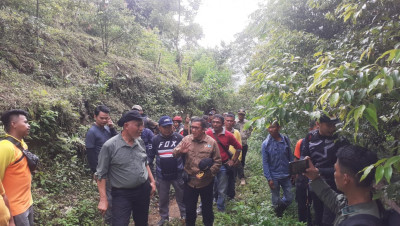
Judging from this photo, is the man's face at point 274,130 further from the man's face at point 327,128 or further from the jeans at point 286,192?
the man's face at point 327,128

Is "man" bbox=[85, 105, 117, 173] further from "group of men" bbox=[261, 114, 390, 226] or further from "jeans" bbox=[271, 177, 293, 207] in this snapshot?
"jeans" bbox=[271, 177, 293, 207]

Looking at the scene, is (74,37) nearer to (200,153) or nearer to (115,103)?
(115,103)

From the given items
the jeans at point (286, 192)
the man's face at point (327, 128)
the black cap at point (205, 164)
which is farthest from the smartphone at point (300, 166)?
the jeans at point (286, 192)

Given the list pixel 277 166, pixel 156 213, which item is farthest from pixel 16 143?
pixel 277 166

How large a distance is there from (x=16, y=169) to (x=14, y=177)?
3.7 inches

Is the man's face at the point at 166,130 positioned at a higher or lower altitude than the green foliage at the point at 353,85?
lower

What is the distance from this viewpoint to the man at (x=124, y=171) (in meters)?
3.56

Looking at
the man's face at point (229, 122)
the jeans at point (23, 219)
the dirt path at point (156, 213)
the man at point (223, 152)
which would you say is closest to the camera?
the jeans at point (23, 219)

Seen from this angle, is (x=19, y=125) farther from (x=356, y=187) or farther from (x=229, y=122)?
(x=229, y=122)

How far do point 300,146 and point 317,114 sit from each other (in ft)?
8.10

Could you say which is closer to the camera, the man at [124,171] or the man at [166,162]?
the man at [124,171]

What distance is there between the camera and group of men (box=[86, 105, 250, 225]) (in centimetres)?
360

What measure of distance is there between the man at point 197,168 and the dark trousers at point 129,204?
29.1 inches

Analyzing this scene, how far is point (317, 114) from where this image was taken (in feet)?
7.66
